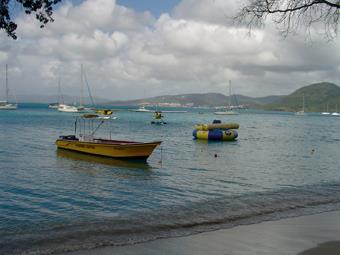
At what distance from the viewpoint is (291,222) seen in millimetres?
12711

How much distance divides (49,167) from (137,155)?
21.3ft

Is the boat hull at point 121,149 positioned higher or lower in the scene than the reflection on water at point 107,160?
higher

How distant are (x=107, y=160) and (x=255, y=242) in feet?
69.8

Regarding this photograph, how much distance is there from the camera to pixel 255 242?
33.9 ft

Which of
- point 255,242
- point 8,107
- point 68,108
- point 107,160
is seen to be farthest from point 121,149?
point 8,107

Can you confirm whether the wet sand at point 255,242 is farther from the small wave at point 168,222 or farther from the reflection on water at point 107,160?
the reflection on water at point 107,160

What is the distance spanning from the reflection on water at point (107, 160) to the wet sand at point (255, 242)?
1627 cm

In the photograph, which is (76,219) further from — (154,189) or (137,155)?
(137,155)

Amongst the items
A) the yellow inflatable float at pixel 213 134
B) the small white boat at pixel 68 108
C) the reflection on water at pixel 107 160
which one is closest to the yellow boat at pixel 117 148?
the reflection on water at pixel 107 160

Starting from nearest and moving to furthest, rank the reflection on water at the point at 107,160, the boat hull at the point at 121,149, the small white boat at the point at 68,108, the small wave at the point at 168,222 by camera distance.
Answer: the small wave at the point at 168,222
the reflection on water at the point at 107,160
the boat hull at the point at 121,149
the small white boat at the point at 68,108

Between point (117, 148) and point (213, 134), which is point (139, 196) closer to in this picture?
point (117, 148)

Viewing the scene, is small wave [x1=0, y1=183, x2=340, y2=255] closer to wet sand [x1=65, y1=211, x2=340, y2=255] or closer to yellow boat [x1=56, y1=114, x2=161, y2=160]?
Answer: wet sand [x1=65, y1=211, x2=340, y2=255]

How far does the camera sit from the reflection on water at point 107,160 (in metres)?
28.5

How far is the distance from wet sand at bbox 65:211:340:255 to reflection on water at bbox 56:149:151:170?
1627cm
